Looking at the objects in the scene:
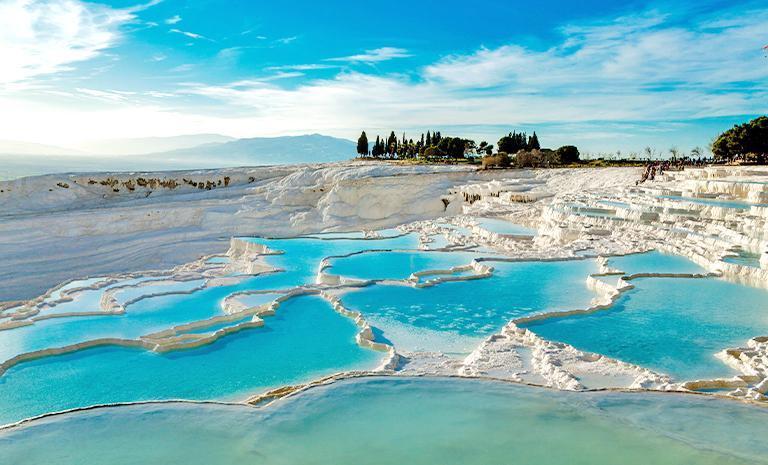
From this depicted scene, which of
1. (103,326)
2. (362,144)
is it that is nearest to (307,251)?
(103,326)

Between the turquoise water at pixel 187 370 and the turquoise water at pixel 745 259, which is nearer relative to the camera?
the turquoise water at pixel 187 370

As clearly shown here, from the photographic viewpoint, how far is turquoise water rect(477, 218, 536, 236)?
1524 cm

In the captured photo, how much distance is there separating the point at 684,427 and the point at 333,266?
8176mm

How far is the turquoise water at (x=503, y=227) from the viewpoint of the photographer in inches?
600

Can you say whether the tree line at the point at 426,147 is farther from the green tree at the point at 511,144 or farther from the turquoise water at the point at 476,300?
the turquoise water at the point at 476,300

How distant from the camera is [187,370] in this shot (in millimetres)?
6148

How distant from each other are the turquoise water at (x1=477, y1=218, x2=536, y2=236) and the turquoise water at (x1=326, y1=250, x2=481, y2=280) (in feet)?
10.0

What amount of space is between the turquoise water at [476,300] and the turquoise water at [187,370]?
2.99 ft


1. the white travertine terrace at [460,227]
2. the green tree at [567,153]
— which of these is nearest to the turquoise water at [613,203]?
the white travertine terrace at [460,227]

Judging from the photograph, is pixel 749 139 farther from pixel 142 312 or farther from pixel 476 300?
pixel 142 312

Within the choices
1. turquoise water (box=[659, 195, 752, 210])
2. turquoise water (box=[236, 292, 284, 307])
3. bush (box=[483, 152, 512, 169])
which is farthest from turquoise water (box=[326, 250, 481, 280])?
bush (box=[483, 152, 512, 169])

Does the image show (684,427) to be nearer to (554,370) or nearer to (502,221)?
(554,370)

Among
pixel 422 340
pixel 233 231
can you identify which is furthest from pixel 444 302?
pixel 233 231

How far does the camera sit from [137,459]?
3896 millimetres
